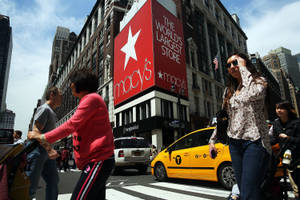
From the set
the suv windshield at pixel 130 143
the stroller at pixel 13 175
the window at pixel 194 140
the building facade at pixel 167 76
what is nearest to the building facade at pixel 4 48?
the building facade at pixel 167 76

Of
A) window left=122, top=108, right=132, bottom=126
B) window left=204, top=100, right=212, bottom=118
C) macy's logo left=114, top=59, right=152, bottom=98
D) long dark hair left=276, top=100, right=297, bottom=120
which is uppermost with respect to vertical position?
macy's logo left=114, top=59, right=152, bottom=98

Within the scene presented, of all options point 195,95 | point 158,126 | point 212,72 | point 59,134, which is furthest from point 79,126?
point 212,72

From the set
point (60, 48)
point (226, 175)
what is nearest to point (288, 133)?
point (226, 175)

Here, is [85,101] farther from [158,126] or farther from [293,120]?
[158,126]

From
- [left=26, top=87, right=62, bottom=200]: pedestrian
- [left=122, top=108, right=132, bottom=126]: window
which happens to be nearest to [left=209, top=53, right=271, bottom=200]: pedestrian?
[left=26, top=87, right=62, bottom=200]: pedestrian

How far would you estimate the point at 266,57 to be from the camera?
14362 cm

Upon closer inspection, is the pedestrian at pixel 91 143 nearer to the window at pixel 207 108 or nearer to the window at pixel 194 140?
the window at pixel 194 140

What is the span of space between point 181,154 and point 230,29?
52.8m

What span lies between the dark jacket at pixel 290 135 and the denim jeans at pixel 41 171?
11.2 feet

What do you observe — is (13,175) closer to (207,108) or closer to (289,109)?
(289,109)

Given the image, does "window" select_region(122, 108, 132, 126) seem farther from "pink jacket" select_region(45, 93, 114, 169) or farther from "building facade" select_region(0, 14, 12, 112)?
"building facade" select_region(0, 14, 12, 112)

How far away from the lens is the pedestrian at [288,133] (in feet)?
9.88

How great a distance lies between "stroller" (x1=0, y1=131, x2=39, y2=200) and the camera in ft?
5.14

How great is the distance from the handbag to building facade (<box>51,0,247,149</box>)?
1487 cm
